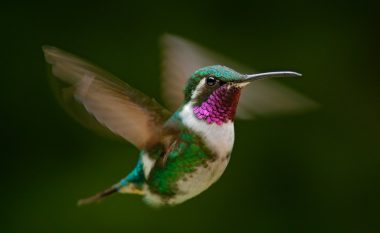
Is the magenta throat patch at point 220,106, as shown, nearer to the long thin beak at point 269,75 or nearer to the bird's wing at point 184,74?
the long thin beak at point 269,75

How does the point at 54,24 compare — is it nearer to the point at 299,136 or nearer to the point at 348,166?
the point at 299,136

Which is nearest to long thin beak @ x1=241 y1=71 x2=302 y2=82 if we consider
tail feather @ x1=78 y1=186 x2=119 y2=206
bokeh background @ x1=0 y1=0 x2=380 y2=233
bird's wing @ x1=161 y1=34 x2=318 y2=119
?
bird's wing @ x1=161 y1=34 x2=318 y2=119

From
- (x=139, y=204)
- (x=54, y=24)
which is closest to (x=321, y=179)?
(x=139, y=204)

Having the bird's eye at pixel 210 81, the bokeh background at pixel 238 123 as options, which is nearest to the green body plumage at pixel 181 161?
the bird's eye at pixel 210 81

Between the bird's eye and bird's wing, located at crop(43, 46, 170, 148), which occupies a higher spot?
the bird's eye

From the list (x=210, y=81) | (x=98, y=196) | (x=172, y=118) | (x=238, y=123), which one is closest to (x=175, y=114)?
(x=172, y=118)

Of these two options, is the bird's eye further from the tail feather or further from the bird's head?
the tail feather
